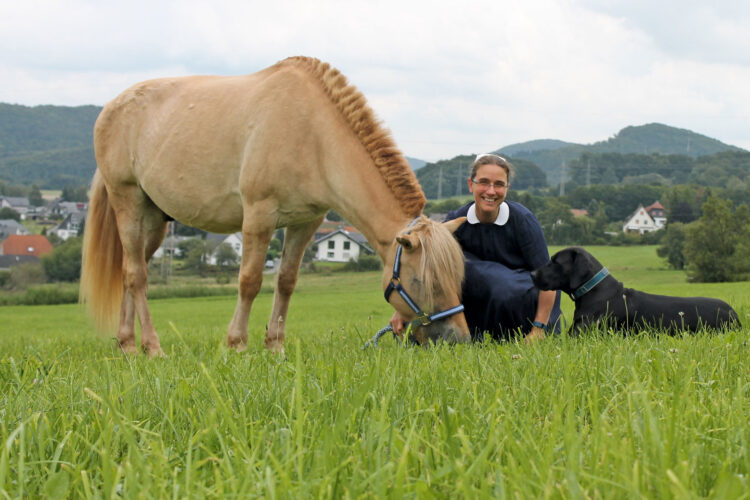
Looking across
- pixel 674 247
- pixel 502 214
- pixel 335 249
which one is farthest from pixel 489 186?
pixel 335 249

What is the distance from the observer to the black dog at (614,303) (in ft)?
15.8

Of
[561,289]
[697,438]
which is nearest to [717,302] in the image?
[561,289]

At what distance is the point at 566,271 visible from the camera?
5.12m

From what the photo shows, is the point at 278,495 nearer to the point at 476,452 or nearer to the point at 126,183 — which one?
the point at 476,452

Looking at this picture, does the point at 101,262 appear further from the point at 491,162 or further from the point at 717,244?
the point at 717,244

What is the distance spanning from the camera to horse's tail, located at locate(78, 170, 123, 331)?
714cm

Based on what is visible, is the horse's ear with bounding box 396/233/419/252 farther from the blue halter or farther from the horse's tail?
the horse's tail

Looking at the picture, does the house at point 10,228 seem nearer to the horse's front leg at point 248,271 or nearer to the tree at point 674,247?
the tree at point 674,247

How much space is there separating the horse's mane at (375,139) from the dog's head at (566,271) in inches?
44.4

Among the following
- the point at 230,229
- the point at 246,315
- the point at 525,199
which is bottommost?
the point at 246,315

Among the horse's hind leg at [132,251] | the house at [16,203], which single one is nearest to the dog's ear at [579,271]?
the horse's hind leg at [132,251]

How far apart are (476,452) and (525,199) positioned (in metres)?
81.3

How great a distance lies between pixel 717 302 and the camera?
497 centimetres

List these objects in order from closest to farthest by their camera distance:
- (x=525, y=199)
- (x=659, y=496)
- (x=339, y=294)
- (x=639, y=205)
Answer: (x=659, y=496) < (x=339, y=294) < (x=525, y=199) < (x=639, y=205)
